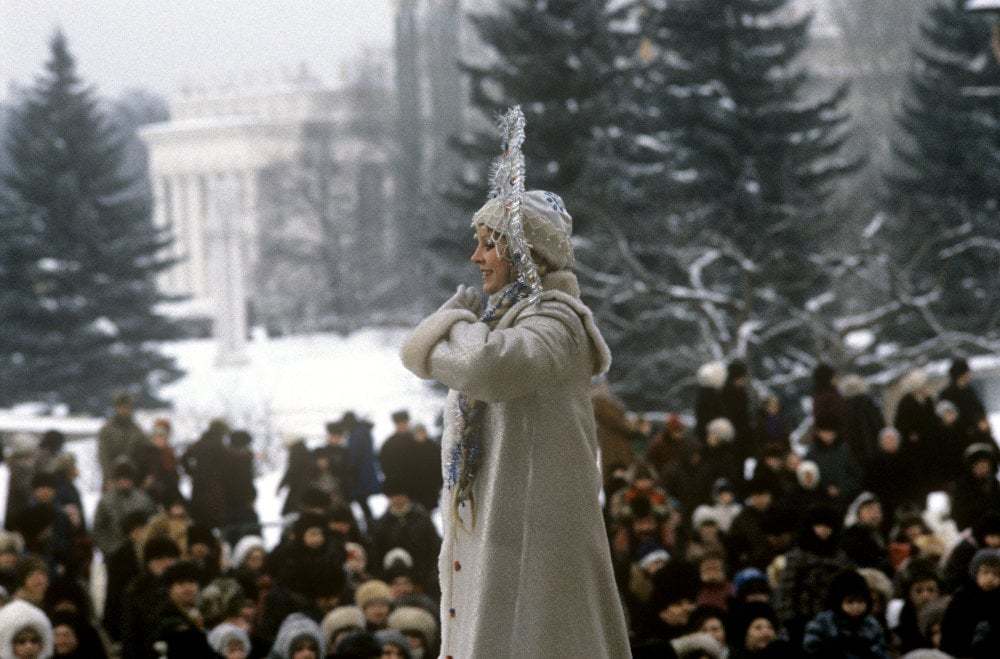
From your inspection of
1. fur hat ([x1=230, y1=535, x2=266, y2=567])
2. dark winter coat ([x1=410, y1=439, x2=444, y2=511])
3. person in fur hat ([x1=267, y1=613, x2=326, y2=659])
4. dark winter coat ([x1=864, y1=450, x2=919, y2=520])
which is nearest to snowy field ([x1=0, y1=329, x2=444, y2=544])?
dark winter coat ([x1=410, y1=439, x2=444, y2=511])

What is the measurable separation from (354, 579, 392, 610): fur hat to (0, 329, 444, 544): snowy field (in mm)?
7286

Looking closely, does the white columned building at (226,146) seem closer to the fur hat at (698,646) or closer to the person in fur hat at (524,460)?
the fur hat at (698,646)

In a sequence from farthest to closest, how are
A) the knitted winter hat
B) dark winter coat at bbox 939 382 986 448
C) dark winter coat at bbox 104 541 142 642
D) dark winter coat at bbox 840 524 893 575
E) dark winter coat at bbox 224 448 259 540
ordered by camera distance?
1. dark winter coat at bbox 939 382 986 448
2. dark winter coat at bbox 224 448 259 540
3. dark winter coat at bbox 104 541 142 642
4. the knitted winter hat
5. dark winter coat at bbox 840 524 893 575

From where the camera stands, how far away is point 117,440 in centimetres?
1748

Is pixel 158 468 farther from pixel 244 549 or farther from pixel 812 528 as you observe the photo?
pixel 812 528

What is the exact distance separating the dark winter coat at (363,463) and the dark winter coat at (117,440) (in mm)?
1784

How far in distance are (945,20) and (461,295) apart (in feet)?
101

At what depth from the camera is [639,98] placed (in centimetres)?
3275

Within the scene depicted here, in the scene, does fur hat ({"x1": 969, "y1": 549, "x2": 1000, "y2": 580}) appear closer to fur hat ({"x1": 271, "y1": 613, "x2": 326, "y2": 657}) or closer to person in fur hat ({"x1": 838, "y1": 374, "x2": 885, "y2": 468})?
fur hat ({"x1": 271, "y1": 613, "x2": 326, "y2": 657})

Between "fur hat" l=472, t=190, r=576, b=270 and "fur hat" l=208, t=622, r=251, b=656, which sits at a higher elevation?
"fur hat" l=472, t=190, r=576, b=270

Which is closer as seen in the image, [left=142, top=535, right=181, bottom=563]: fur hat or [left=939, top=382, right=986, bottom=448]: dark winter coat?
[left=142, top=535, right=181, bottom=563]: fur hat

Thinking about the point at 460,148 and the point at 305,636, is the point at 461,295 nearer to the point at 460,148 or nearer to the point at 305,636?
the point at 305,636

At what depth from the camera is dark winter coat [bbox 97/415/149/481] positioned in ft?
56.9

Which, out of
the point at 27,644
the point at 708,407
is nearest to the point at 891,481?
the point at 708,407
